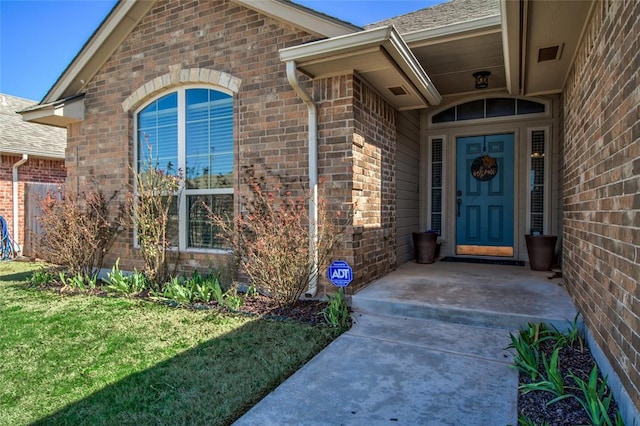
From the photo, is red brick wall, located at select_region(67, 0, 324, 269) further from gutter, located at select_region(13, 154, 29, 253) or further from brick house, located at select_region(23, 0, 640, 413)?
gutter, located at select_region(13, 154, 29, 253)

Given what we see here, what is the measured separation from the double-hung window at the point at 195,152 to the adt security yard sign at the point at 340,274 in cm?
191

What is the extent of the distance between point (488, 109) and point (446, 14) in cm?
192

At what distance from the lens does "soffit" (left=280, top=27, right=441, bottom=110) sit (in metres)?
3.85

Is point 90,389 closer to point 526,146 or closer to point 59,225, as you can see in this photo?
point 59,225

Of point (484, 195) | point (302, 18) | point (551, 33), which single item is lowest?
point (484, 195)

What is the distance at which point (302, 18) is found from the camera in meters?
4.76

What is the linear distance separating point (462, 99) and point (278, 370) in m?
5.60

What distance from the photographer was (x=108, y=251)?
21.5ft

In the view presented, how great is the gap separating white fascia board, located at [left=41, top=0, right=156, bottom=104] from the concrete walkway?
5.48 m

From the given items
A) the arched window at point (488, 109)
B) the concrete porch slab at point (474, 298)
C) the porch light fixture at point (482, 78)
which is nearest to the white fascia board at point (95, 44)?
the porch light fixture at point (482, 78)

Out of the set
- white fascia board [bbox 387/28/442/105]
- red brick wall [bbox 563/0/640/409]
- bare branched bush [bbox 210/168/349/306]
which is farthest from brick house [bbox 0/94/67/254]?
red brick wall [bbox 563/0/640/409]

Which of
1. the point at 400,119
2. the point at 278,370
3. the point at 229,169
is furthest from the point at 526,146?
the point at 278,370

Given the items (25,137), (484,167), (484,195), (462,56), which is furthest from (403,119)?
(25,137)

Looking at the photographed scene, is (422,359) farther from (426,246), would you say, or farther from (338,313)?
(426,246)
